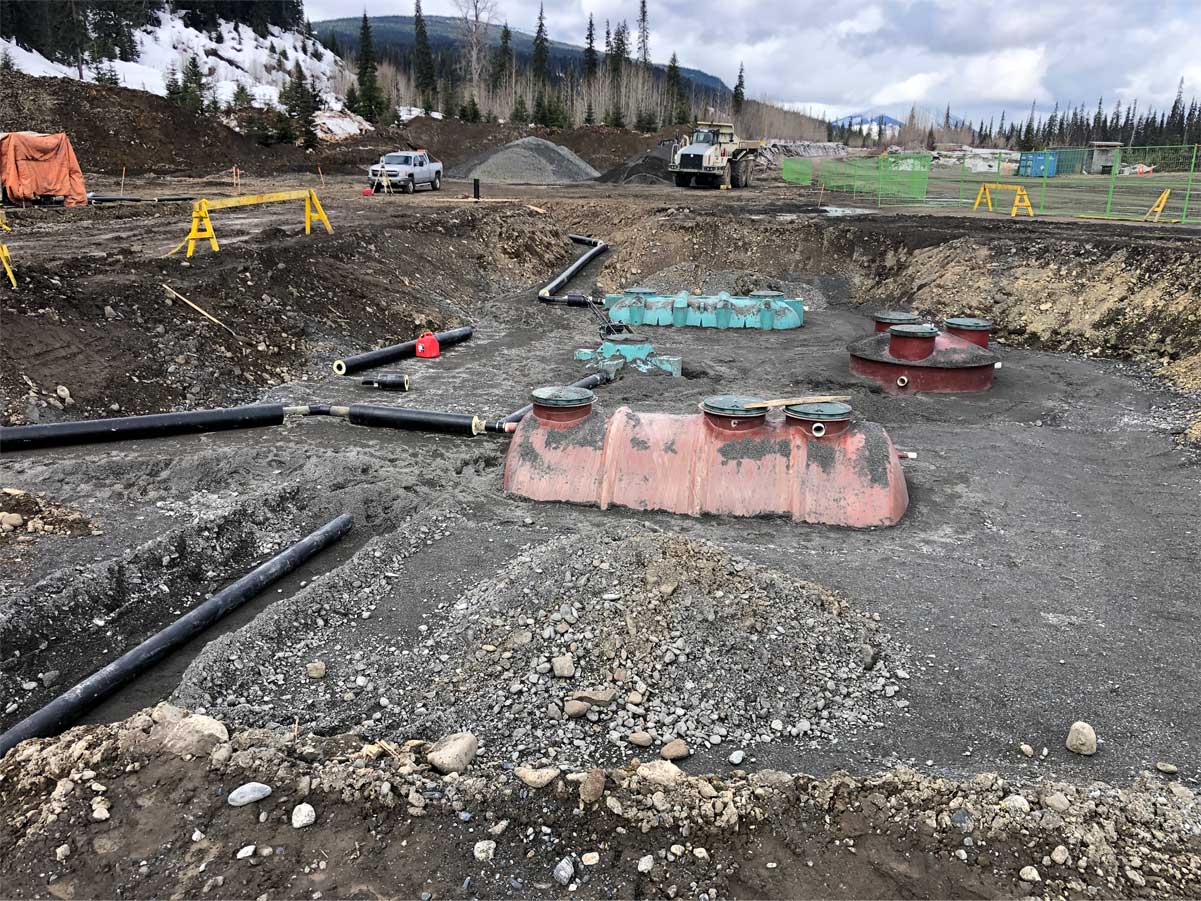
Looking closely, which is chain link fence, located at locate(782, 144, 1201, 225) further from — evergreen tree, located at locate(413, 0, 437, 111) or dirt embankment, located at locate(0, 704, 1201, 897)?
evergreen tree, located at locate(413, 0, 437, 111)

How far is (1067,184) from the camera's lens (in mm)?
35688

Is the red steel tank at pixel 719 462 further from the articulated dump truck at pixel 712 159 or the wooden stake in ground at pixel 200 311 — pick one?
the articulated dump truck at pixel 712 159

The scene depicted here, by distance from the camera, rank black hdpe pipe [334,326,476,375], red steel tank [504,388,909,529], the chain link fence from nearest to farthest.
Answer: red steel tank [504,388,909,529] → black hdpe pipe [334,326,476,375] → the chain link fence

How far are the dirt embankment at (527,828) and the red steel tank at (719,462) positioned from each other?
349 centimetres

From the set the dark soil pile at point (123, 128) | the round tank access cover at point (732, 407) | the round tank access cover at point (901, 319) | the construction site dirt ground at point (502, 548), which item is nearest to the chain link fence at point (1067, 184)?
the construction site dirt ground at point (502, 548)

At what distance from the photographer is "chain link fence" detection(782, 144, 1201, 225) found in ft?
80.4

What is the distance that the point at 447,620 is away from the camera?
575 centimetres

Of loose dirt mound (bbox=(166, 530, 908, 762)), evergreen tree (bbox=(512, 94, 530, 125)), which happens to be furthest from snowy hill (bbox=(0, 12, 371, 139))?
loose dirt mound (bbox=(166, 530, 908, 762))

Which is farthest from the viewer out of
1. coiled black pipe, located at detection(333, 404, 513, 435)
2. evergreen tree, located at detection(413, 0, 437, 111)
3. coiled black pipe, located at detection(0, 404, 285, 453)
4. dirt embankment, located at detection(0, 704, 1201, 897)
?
evergreen tree, located at detection(413, 0, 437, 111)

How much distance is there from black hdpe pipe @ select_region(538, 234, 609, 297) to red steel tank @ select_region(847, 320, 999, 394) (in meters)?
8.67

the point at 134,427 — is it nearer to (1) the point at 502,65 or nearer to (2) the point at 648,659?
(2) the point at 648,659

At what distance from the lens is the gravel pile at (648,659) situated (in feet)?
15.0

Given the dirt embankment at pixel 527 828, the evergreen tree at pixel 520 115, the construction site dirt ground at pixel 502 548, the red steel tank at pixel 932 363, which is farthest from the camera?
the evergreen tree at pixel 520 115

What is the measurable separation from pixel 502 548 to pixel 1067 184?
3876 centimetres
